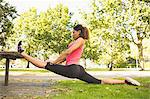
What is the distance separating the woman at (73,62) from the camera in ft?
15.6

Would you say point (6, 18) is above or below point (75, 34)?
above

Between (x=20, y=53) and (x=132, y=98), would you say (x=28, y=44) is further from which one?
(x=20, y=53)

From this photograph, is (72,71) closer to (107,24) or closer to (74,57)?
(74,57)

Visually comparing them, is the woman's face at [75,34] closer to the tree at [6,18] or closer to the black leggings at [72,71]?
the black leggings at [72,71]

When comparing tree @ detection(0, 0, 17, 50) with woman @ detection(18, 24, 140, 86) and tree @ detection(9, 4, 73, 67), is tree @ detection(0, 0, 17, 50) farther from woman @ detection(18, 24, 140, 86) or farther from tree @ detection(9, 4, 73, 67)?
woman @ detection(18, 24, 140, 86)

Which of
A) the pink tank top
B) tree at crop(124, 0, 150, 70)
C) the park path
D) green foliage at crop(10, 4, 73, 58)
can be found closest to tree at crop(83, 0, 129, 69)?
tree at crop(124, 0, 150, 70)

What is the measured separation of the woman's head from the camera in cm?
509

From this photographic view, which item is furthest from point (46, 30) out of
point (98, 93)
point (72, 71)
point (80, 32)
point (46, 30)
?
point (72, 71)

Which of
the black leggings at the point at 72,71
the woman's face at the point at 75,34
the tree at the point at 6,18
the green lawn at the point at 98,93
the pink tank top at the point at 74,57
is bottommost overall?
the green lawn at the point at 98,93

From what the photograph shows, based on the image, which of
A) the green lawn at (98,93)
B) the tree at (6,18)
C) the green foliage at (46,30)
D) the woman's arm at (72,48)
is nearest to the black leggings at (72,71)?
the woman's arm at (72,48)

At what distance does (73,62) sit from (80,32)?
50 centimetres

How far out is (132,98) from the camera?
12.2 m

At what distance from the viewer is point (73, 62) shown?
4867 mm

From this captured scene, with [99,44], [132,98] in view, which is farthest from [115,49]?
[132,98]
